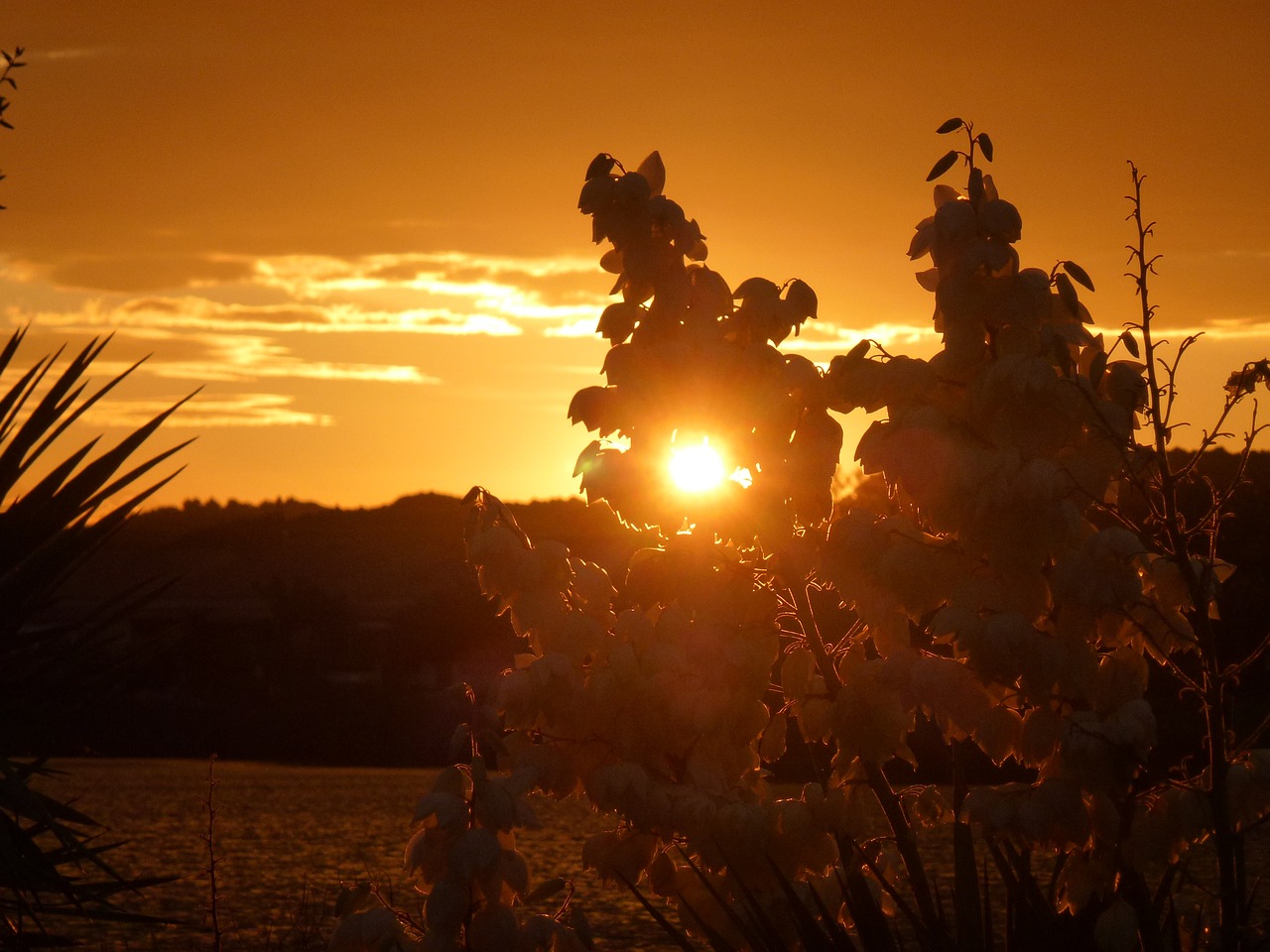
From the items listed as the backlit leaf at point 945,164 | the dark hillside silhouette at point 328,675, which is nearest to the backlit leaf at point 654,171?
the backlit leaf at point 945,164

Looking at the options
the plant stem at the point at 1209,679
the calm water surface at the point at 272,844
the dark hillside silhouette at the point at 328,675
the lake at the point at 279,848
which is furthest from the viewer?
the dark hillside silhouette at the point at 328,675

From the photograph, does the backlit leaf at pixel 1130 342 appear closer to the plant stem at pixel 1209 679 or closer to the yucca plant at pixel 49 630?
the plant stem at pixel 1209 679

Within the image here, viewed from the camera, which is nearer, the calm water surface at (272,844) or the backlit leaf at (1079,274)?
the backlit leaf at (1079,274)

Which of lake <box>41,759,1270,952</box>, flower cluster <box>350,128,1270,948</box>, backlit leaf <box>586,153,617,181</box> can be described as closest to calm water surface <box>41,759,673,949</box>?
lake <box>41,759,1270,952</box>

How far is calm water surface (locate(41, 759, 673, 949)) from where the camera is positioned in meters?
7.77

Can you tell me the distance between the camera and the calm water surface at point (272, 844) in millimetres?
7766

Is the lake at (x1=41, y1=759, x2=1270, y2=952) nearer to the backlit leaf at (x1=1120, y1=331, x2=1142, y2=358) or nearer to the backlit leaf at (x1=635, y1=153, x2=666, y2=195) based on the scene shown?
the backlit leaf at (x1=635, y1=153, x2=666, y2=195)

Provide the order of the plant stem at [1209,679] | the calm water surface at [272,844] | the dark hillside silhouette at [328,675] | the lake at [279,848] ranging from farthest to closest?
the dark hillside silhouette at [328,675] < the calm water surface at [272,844] < the lake at [279,848] < the plant stem at [1209,679]

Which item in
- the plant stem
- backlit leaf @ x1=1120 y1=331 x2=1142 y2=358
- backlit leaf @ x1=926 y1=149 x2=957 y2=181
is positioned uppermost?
backlit leaf @ x1=926 y1=149 x2=957 y2=181

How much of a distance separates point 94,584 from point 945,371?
158 ft

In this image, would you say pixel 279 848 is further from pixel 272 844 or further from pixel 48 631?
pixel 48 631

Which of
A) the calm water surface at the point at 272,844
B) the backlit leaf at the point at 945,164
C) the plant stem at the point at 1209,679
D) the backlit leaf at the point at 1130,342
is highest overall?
the backlit leaf at the point at 945,164

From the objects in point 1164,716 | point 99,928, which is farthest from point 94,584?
point 99,928

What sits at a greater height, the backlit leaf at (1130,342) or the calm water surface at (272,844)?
the backlit leaf at (1130,342)
